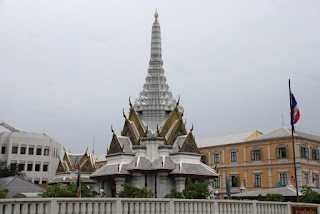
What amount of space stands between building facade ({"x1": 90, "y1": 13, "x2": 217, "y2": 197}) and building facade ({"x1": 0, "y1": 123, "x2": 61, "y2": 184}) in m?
44.3

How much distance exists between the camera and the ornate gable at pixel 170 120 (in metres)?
32.8

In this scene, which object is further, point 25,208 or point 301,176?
point 301,176

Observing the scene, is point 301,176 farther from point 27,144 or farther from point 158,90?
point 27,144

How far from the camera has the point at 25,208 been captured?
935 cm

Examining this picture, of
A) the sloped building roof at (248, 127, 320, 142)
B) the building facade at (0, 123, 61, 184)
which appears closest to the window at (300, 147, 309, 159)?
the sloped building roof at (248, 127, 320, 142)

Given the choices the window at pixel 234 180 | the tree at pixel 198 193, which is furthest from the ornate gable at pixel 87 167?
the tree at pixel 198 193

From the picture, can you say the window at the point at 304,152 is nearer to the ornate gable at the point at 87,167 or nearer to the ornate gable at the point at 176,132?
the ornate gable at the point at 176,132

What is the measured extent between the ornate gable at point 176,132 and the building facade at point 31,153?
153ft

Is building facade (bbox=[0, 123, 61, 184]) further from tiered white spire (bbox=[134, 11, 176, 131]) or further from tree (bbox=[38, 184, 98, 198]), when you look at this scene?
tree (bbox=[38, 184, 98, 198])

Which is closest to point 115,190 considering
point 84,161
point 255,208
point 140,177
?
point 140,177

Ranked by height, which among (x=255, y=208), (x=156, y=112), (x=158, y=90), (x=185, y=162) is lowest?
(x=255, y=208)

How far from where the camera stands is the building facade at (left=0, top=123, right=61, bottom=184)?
7188 cm

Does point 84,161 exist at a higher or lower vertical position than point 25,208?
higher

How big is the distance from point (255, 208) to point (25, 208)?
884 cm
